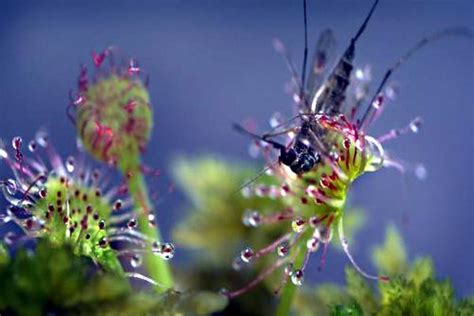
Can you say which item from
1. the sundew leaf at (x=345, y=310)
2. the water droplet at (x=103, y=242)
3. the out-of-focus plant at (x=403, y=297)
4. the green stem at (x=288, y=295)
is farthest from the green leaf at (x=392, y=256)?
the water droplet at (x=103, y=242)

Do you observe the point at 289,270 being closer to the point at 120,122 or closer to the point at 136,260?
the point at 136,260

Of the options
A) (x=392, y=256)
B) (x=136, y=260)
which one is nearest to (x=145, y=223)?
(x=136, y=260)

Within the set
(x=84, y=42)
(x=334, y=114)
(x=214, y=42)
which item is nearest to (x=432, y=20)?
(x=214, y=42)

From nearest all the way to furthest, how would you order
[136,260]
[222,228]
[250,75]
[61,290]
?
[61,290] < [136,260] < [222,228] < [250,75]

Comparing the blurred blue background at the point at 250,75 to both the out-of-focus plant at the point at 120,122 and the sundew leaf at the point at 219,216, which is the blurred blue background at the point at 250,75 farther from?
the out-of-focus plant at the point at 120,122

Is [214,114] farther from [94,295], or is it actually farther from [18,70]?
[94,295]

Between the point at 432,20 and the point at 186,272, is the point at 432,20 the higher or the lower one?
the higher one
